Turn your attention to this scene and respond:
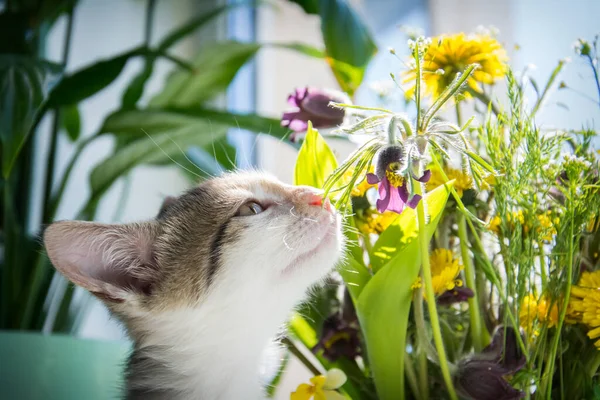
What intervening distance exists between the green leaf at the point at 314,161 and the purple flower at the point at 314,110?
2 centimetres

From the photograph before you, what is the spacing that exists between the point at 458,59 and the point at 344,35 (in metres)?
0.39

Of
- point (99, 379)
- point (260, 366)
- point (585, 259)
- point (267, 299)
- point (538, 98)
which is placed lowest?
point (99, 379)

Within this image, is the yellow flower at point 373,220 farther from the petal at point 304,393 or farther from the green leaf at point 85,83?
the green leaf at point 85,83

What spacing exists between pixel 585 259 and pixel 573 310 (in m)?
0.06

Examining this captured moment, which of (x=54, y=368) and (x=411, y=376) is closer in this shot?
(x=411, y=376)

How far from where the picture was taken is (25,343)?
784 millimetres

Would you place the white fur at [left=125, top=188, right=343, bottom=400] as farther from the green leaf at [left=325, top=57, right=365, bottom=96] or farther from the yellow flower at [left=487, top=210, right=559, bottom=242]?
the green leaf at [left=325, top=57, right=365, bottom=96]

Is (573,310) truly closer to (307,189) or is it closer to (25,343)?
(307,189)

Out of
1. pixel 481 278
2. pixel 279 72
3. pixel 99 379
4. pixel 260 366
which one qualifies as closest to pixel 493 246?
pixel 481 278

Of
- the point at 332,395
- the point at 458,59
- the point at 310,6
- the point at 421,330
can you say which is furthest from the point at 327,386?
the point at 310,6

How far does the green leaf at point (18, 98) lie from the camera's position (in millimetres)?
741

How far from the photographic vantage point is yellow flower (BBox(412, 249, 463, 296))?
52 centimetres

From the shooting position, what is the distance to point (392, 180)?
44 centimetres

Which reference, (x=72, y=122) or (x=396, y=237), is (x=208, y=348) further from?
(x=72, y=122)
